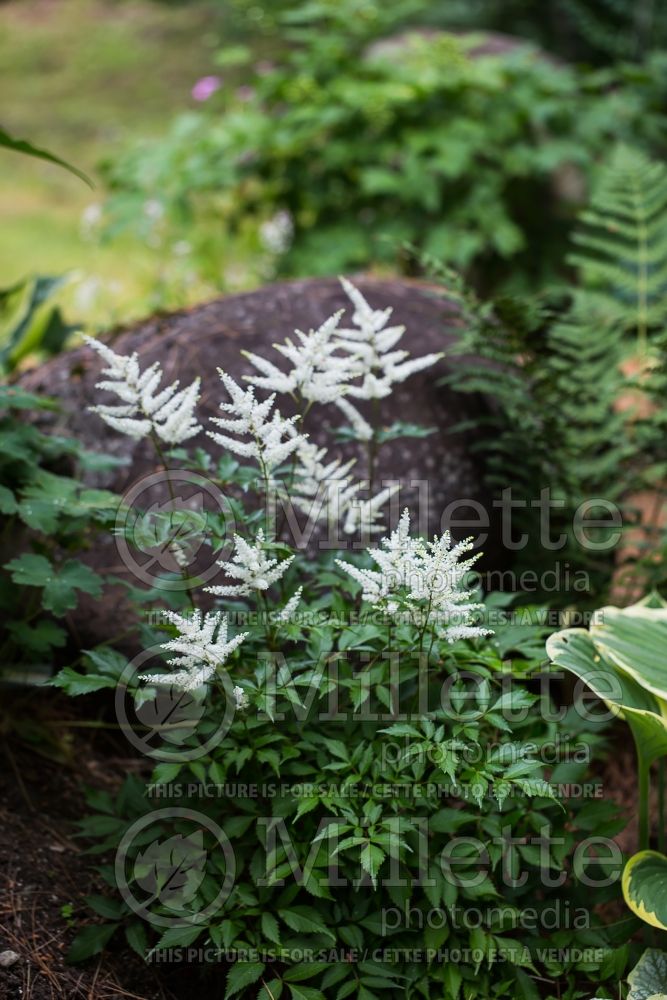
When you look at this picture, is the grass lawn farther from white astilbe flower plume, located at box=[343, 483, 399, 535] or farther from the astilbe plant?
the astilbe plant

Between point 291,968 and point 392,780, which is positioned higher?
point 392,780

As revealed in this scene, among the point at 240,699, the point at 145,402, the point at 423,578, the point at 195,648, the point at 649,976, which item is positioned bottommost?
the point at 649,976

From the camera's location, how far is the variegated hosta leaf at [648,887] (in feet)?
5.23

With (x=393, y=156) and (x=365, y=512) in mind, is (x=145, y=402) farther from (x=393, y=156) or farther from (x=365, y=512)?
(x=393, y=156)

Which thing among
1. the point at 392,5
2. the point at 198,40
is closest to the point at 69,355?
the point at 392,5

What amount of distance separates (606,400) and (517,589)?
0.57m

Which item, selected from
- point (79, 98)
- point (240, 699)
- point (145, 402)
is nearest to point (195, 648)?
point (240, 699)

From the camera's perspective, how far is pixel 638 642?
72.8 inches

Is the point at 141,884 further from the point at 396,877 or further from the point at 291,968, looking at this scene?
the point at 396,877

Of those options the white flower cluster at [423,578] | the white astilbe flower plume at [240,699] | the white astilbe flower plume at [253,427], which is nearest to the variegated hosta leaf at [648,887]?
the white flower cluster at [423,578]

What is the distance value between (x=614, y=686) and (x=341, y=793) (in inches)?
22.3

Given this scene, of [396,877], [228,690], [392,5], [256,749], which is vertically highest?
[392,5]

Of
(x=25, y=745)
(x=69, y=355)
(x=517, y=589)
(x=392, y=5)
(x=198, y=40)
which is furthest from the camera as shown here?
(x=198, y=40)

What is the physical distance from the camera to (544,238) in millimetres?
4621
